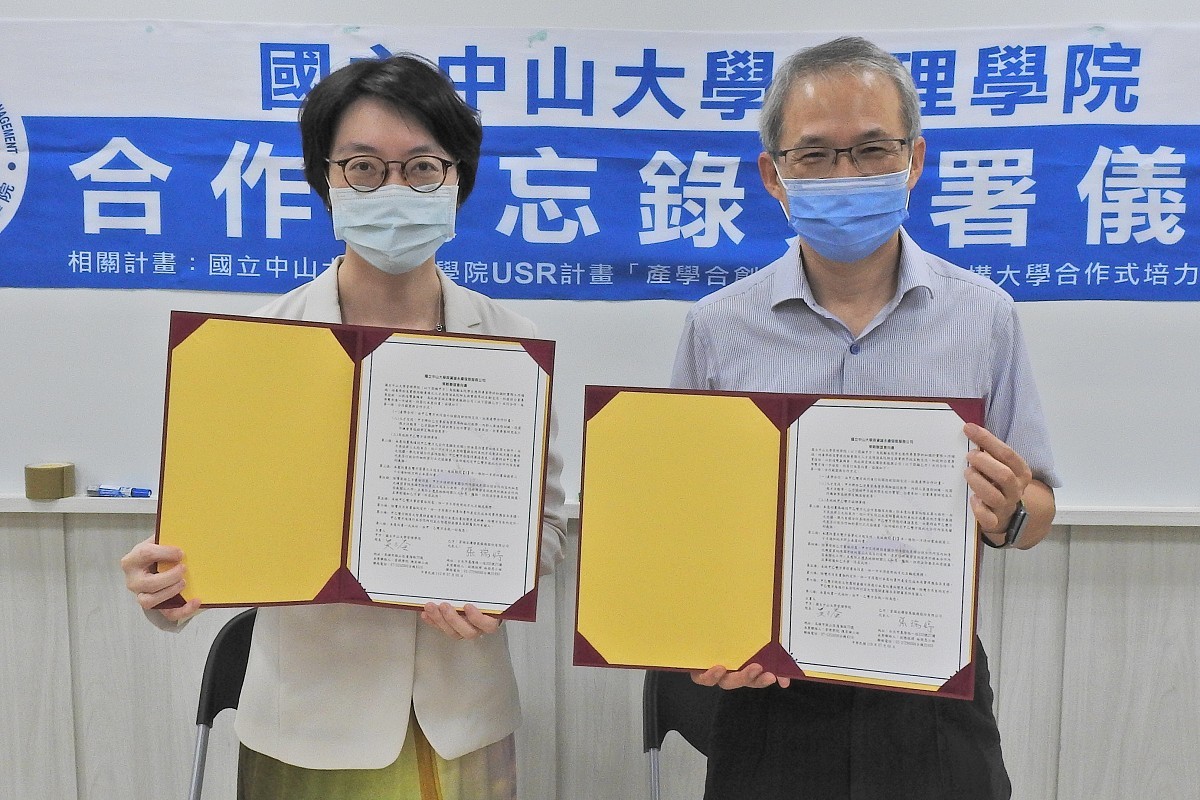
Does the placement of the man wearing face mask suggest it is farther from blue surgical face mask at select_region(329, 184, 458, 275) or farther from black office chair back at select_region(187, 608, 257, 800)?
black office chair back at select_region(187, 608, 257, 800)

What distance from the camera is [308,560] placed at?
1248 mm

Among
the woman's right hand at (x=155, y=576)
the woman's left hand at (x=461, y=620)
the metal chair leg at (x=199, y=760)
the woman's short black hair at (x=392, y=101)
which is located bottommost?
the metal chair leg at (x=199, y=760)

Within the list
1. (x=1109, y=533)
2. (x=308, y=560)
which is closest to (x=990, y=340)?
(x=308, y=560)

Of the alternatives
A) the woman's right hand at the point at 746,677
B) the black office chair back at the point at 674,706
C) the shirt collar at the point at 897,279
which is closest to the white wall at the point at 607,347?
the black office chair back at the point at 674,706

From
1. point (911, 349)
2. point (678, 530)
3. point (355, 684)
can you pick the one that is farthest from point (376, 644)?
point (911, 349)

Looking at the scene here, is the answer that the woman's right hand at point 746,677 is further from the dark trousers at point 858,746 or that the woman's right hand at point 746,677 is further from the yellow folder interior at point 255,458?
the yellow folder interior at point 255,458

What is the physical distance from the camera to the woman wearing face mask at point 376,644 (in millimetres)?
1322

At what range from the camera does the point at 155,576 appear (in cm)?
120

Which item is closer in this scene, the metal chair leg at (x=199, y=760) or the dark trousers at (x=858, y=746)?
the dark trousers at (x=858, y=746)

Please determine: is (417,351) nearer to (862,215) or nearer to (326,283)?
(326,283)

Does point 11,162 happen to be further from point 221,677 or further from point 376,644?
point 376,644

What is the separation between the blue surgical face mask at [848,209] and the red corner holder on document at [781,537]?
272mm

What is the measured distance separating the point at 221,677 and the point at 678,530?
1.16m

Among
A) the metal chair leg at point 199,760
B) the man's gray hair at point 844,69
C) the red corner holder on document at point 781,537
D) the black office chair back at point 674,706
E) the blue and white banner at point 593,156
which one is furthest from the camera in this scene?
the blue and white banner at point 593,156
